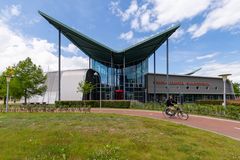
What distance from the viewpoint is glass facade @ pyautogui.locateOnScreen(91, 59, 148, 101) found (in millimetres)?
43312

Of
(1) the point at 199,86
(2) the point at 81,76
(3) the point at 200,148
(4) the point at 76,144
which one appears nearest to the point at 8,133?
(4) the point at 76,144

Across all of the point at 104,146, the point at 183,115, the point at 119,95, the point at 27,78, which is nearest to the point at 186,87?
the point at 119,95

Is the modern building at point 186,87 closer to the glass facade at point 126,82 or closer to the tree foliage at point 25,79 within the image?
the glass facade at point 126,82

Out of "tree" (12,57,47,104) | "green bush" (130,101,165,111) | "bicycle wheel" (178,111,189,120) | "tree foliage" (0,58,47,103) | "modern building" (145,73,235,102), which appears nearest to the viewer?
"bicycle wheel" (178,111,189,120)

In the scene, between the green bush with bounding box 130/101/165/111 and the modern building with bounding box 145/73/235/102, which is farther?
the modern building with bounding box 145/73/235/102

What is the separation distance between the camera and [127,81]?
147 feet

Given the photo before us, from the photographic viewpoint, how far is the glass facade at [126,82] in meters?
43.3

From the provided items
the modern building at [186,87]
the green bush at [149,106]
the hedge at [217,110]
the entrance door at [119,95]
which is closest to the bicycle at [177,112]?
the hedge at [217,110]

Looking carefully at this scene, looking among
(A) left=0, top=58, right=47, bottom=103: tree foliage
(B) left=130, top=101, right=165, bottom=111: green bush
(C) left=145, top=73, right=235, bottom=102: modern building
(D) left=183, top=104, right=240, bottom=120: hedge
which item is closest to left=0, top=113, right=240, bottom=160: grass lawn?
(D) left=183, top=104, right=240, bottom=120: hedge

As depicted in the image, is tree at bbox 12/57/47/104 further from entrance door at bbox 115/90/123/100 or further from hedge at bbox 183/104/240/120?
hedge at bbox 183/104/240/120

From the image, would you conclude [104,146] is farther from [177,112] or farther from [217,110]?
[217,110]

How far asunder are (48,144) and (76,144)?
35.8 inches

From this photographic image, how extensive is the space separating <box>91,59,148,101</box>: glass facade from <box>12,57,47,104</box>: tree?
50.3 ft

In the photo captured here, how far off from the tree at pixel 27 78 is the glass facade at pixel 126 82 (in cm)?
1534
